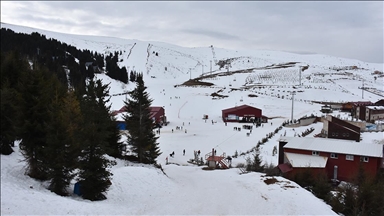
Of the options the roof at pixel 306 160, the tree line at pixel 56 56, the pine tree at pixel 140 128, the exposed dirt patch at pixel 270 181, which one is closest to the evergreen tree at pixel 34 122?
the pine tree at pixel 140 128

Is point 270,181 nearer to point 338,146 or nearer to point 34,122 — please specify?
point 338,146

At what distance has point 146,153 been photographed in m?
23.4

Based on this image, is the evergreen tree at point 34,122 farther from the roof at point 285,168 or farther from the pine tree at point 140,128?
the roof at point 285,168

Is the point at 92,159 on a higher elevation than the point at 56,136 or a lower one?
lower

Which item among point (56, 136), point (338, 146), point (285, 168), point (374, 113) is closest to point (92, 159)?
point (56, 136)

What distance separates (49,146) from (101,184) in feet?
9.79

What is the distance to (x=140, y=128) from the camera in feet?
75.2

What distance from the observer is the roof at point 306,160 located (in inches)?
947

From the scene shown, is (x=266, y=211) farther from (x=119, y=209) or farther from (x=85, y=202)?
(x=85, y=202)

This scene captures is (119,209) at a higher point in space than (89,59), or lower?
lower

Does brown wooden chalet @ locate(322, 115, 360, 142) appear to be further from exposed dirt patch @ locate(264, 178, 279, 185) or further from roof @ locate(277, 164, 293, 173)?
exposed dirt patch @ locate(264, 178, 279, 185)

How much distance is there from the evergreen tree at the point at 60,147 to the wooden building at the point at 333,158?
57.2 ft

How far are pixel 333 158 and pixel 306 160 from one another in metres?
2.34

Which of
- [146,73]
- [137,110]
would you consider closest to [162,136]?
[137,110]
